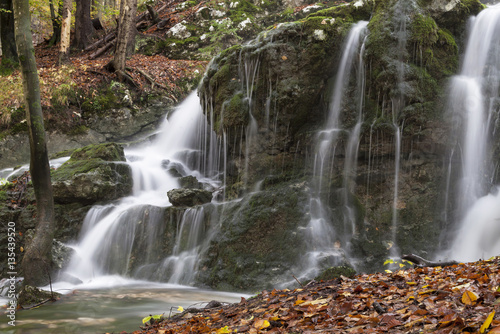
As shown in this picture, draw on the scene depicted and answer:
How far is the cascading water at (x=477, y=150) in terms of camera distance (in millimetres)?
7804

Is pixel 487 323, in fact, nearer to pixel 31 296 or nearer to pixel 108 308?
pixel 108 308

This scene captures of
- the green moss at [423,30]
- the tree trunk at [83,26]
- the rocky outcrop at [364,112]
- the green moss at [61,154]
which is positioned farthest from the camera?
the tree trunk at [83,26]

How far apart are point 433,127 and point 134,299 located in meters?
7.34

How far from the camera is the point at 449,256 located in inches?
306

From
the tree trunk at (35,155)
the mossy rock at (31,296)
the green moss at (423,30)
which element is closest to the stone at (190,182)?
the tree trunk at (35,155)

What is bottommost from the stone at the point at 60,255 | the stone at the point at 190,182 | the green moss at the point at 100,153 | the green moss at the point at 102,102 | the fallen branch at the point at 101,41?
the stone at the point at 60,255

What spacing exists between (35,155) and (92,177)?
354cm

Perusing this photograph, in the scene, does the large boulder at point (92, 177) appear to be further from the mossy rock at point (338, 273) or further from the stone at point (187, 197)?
the mossy rock at point (338, 273)

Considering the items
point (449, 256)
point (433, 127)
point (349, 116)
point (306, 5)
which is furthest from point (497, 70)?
point (306, 5)

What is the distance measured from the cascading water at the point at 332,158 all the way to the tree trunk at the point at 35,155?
497cm

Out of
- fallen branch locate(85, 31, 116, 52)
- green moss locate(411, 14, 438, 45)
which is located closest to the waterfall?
green moss locate(411, 14, 438, 45)

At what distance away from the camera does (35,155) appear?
20.3 feet

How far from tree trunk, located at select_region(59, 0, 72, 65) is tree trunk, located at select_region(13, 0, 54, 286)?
32.8 ft

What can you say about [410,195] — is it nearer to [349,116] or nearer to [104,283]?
[349,116]
